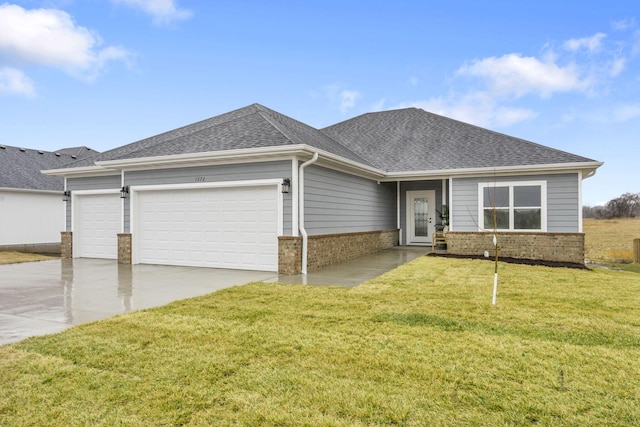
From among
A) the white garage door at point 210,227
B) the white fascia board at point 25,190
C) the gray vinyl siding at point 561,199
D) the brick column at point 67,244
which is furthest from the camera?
the white fascia board at point 25,190

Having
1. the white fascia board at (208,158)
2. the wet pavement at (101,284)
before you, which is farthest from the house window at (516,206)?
the white fascia board at (208,158)

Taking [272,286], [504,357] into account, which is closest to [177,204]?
[272,286]

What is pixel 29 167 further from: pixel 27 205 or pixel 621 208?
pixel 621 208

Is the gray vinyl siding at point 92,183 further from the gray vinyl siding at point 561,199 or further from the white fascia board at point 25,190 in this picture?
the gray vinyl siding at point 561,199

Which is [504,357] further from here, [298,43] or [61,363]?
[298,43]

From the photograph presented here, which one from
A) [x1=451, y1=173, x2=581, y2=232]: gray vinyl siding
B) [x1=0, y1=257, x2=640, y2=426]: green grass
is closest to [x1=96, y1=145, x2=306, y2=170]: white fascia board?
[x1=0, y1=257, x2=640, y2=426]: green grass

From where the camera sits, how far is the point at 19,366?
3.61 m

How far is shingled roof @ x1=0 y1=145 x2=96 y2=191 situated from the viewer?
17.7 m

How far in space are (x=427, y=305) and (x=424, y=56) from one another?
1486 centimetres

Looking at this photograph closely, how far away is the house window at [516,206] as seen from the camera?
1198 cm

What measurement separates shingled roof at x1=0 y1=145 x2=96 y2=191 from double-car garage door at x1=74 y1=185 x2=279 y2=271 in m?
10.4

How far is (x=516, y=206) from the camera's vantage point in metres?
12.2

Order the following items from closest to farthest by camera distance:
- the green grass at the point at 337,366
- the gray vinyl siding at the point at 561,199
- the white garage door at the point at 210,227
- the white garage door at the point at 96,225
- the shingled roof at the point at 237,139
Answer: the green grass at the point at 337,366 < the shingled roof at the point at 237,139 < the white garage door at the point at 210,227 < the gray vinyl siding at the point at 561,199 < the white garage door at the point at 96,225

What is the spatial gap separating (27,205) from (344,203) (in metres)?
15.6
